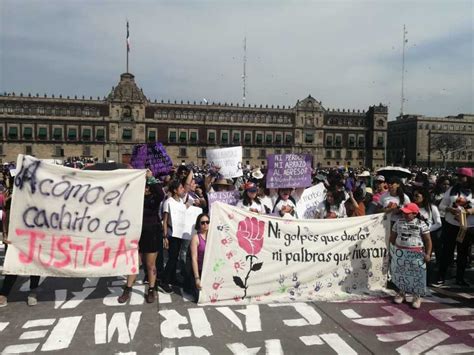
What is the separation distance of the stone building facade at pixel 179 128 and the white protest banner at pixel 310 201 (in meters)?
56.3

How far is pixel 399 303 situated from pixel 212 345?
2632 mm

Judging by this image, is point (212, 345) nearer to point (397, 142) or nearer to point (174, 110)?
point (174, 110)

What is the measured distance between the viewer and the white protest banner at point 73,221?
4.68 meters

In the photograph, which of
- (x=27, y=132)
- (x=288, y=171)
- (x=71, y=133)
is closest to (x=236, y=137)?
(x=71, y=133)

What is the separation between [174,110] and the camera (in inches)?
2771

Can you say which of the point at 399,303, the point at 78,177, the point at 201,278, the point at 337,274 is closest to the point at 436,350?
the point at 399,303

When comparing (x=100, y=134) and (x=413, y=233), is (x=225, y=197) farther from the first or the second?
(x=100, y=134)

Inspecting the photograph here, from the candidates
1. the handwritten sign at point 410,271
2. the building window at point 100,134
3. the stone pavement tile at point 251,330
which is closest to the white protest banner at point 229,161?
the stone pavement tile at point 251,330

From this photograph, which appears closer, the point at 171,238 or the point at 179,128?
the point at 171,238

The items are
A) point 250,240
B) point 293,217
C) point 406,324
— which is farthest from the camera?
point 293,217

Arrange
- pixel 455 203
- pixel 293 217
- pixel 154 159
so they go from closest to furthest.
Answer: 1. pixel 293 217
2. pixel 455 203
3. pixel 154 159

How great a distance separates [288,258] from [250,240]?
57cm

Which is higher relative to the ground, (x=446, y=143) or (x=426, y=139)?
(x=426, y=139)

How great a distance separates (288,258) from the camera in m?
5.14
